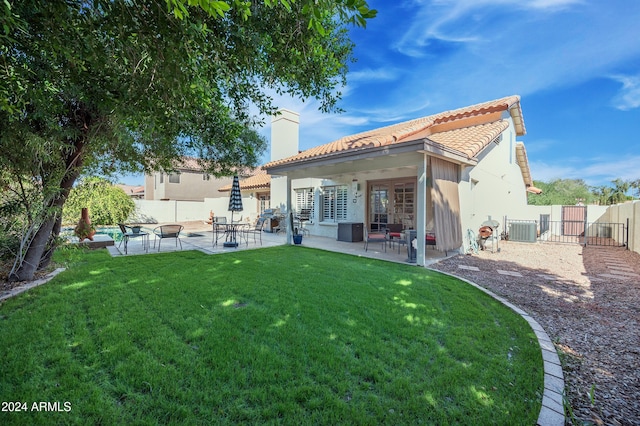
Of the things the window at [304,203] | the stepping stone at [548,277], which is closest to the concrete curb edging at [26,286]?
the window at [304,203]

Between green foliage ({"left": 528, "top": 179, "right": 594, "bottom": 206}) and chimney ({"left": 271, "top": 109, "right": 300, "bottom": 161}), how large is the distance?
25132mm

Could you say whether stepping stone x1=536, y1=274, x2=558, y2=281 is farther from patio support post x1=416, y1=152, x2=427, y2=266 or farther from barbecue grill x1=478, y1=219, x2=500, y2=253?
barbecue grill x1=478, y1=219, x2=500, y2=253

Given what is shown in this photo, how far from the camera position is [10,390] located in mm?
2545

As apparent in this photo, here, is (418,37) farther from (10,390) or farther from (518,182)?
(10,390)

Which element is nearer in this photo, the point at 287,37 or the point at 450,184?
the point at 287,37

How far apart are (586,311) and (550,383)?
3380 millimetres

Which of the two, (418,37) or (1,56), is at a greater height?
(418,37)

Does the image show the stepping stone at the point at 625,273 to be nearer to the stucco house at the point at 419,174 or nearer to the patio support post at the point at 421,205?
the stucco house at the point at 419,174

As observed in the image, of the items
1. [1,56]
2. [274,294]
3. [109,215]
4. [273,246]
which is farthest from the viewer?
[109,215]

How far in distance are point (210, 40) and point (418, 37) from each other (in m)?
9.99

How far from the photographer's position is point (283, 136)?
1877 centimetres

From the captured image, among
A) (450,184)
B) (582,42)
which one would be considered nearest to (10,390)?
(450,184)

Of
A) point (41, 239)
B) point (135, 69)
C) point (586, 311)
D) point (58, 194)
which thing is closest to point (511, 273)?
point (586, 311)

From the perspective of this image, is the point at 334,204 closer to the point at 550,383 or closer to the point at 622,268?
the point at 622,268
